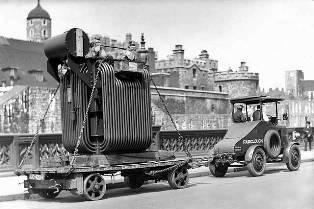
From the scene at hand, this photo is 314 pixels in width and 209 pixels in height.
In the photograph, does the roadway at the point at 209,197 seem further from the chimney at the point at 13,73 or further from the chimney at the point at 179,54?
the chimney at the point at 179,54

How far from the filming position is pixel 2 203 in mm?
10703

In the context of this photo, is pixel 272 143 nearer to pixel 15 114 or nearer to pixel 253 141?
Result: pixel 253 141

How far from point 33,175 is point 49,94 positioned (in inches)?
1056

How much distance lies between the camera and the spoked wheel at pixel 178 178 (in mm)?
12023

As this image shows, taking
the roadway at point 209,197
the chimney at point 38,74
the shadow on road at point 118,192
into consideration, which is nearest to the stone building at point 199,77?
the chimney at point 38,74

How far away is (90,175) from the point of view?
34.1ft

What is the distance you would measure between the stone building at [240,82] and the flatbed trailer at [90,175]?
2267 inches

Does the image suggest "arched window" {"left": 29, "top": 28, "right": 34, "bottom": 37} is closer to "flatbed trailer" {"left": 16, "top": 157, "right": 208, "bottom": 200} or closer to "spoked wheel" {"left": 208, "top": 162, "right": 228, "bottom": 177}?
"spoked wheel" {"left": 208, "top": 162, "right": 228, "bottom": 177}

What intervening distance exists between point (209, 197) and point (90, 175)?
231 centimetres

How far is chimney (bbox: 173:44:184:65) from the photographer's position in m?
69.1

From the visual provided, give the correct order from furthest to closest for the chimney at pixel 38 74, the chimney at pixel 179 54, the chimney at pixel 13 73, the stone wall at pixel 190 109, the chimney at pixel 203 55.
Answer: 1. the chimney at pixel 203 55
2. the chimney at pixel 179 54
3. the chimney at pixel 38 74
4. the chimney at pixel 13 73
5. the stone wall at pixel 190 109

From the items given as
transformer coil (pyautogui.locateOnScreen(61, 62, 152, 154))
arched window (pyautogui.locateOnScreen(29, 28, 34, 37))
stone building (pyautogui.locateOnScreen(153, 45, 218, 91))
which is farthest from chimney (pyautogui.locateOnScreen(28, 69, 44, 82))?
transformer coil (pyautogui.locateOnScreen(61, 62, 152, 154))

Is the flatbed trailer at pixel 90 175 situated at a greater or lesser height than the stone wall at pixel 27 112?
lesser

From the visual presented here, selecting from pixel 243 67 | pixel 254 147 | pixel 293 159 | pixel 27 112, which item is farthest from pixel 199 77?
pixel 254 147
